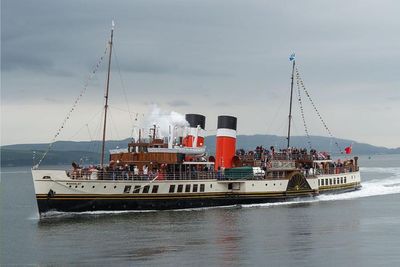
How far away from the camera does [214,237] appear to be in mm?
38906

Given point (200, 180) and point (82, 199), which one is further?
point (200, 180)

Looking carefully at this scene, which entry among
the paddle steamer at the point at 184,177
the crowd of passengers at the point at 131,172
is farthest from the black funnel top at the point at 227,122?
the crowd of passengers at the point at 131,172

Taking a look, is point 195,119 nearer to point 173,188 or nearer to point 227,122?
point 227,122

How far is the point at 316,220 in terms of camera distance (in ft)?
152

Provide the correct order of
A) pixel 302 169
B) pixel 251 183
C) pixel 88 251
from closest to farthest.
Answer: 1. pixel 88 251
2. pixel 251 183
3. pixel 302 169

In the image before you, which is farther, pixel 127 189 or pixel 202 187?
pixel 202 187

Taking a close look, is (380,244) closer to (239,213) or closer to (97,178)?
(239,213)

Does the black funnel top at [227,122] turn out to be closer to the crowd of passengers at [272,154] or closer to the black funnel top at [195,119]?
the black funnel top at [195,119]

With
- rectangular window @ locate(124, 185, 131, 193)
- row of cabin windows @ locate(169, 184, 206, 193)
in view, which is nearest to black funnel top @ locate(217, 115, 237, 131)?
row of cabin windows @ locate(169, 184, 206, 193)

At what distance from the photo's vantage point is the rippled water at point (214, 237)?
3234 centimetres

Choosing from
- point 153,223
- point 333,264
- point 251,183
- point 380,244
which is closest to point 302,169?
point 251,183

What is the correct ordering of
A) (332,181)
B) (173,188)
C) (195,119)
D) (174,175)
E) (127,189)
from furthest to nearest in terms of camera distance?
(332,181) → (195,119) → (174,175) → (173,188) → (127,189)

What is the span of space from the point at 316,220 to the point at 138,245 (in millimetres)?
15641

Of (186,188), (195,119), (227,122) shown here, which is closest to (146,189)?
(186,188)
